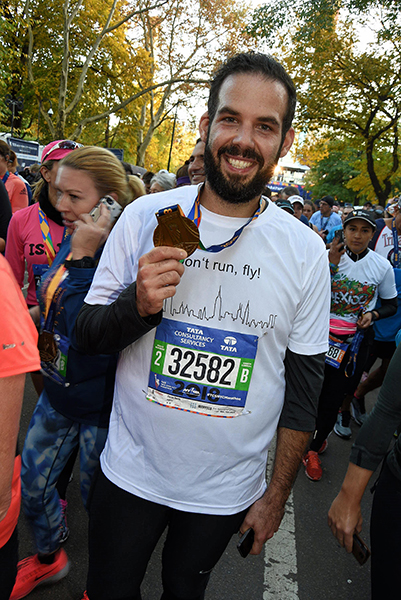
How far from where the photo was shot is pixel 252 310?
1.48 meters

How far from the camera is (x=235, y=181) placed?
1521 millimetres

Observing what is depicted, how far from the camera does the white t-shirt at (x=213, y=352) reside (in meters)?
1.48

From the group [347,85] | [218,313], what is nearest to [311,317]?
[218,313]

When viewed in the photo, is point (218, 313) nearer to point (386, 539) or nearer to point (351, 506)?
point (351, 506)

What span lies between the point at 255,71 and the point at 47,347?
151cm

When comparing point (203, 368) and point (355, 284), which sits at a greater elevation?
point (203, 368)

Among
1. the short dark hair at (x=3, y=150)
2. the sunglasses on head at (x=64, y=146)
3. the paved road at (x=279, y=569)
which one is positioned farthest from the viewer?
the short dark hair at (x=3, y=150)

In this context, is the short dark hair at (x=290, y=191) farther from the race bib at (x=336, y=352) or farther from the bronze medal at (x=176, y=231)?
the bronze medal at (x=176, y=231)

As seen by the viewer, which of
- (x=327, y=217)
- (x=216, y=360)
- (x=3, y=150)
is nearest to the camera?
(x=216, y=360)

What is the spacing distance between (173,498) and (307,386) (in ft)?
2.05

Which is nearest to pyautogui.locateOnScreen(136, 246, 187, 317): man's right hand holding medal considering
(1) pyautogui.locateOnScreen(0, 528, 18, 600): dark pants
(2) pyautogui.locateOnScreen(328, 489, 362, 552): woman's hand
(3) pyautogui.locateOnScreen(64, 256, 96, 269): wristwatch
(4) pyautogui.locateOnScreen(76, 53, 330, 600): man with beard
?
(4) pyautogui.locateOnScreen(76, 53, 330, 600): man with beard

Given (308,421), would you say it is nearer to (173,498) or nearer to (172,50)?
(173,498)

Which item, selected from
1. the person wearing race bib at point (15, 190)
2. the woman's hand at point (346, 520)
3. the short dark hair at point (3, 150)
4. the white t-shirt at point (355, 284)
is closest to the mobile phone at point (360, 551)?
the woman's hand at point (346, 520)

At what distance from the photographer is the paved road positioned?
2328mm
